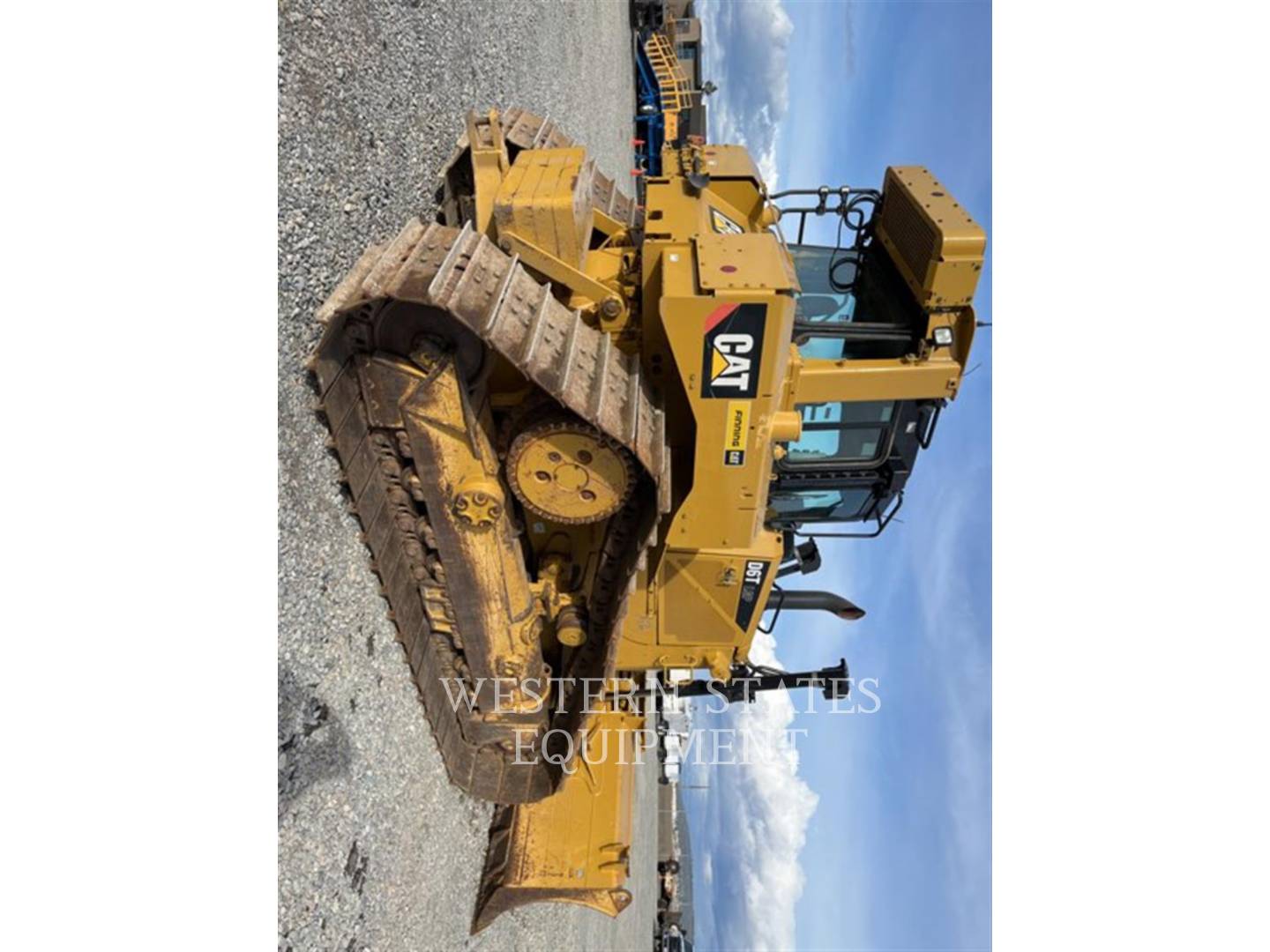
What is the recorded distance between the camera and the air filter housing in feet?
9.70

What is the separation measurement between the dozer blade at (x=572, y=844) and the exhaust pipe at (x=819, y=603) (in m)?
1.42

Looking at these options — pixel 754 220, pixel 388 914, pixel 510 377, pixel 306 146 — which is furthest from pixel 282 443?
pixel 754 220

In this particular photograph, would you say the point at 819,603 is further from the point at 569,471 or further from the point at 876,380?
the point at 569,471

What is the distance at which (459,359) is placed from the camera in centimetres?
281

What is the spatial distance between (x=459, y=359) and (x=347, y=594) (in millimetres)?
1062

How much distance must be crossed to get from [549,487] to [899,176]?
2.27 meters

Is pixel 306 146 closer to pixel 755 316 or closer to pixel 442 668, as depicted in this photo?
pixel 755 316

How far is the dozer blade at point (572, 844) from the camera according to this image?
171 inches

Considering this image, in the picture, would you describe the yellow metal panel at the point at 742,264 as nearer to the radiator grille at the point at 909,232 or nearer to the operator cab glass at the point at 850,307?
the operator cab glass at the point at 850,307

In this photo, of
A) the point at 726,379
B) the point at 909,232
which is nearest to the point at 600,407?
the point at 726,379

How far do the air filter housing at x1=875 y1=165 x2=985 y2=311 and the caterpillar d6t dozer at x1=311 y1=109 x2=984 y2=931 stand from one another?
0.02 m

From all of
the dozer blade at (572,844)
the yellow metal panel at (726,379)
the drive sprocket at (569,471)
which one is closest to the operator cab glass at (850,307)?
the yellow metal panel at (726,379)

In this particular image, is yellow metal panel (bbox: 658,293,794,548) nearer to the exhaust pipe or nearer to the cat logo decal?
the cat logo decal

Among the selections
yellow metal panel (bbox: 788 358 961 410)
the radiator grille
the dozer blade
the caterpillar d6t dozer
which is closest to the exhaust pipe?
the caterpillar d6t dozer
